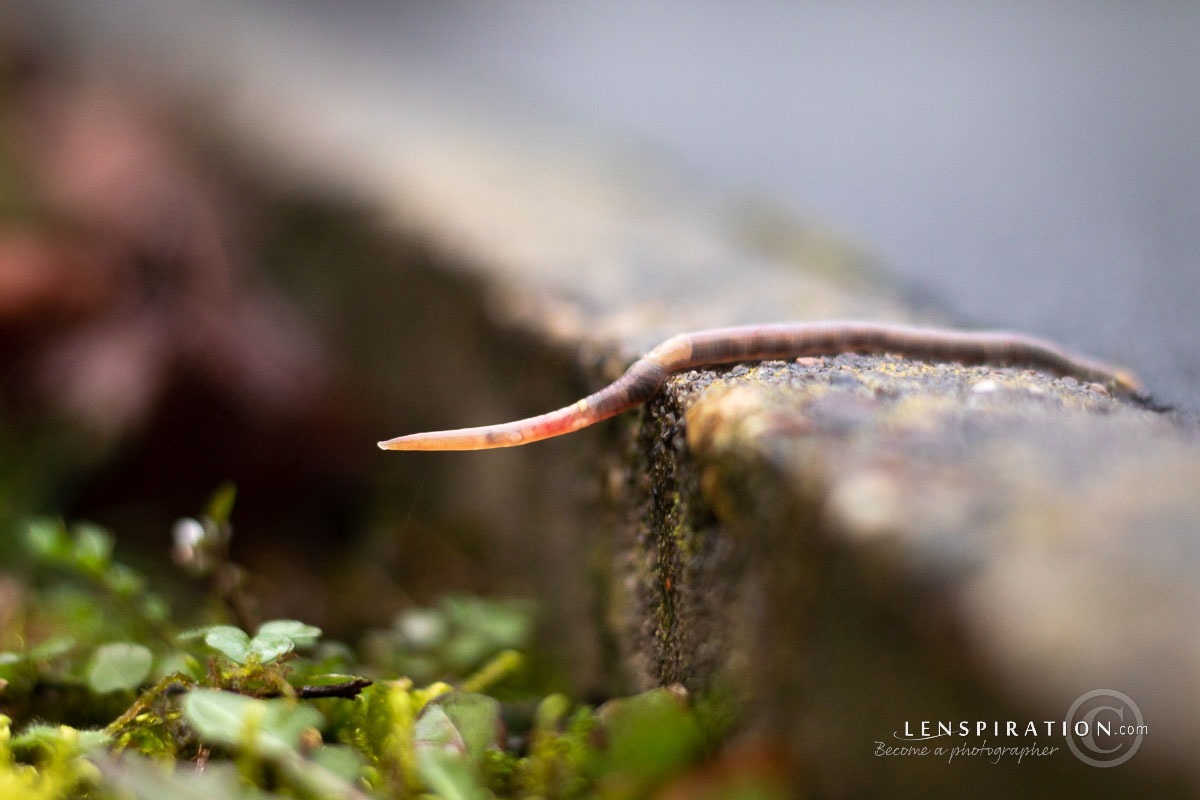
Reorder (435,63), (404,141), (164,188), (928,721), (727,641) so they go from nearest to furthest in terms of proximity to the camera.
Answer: (928,721) < (727,641) < (404,141) < (164,188) < (435,63)

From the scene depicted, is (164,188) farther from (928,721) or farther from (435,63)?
(928,721)

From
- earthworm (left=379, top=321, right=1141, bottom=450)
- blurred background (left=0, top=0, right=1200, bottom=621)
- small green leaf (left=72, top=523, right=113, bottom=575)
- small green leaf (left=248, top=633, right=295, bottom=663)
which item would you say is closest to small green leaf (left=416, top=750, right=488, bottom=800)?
small green leaf (left=248, top=633, right=295, bottom=663)

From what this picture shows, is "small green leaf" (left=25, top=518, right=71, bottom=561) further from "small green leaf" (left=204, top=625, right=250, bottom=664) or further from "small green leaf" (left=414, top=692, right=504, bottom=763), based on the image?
"small green leaf" (left=414, top=692, right=504, bottom=763)

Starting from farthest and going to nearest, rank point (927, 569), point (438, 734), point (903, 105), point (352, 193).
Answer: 1. point (903, 105)
2. point (352, 193)
3. point (438, 734)
4. point (927, 569)

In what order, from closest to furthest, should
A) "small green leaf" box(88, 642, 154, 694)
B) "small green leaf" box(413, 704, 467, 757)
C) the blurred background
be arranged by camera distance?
"small green leaf" box(413, 704, 467, 757) → "small green leaf" box(88, 642, 154, 694) → the blurred background

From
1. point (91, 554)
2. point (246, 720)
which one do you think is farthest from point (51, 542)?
point (246, 720)

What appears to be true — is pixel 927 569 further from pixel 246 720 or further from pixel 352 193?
pixel 352 193

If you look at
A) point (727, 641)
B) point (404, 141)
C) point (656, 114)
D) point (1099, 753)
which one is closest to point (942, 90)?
point (656, 114)
